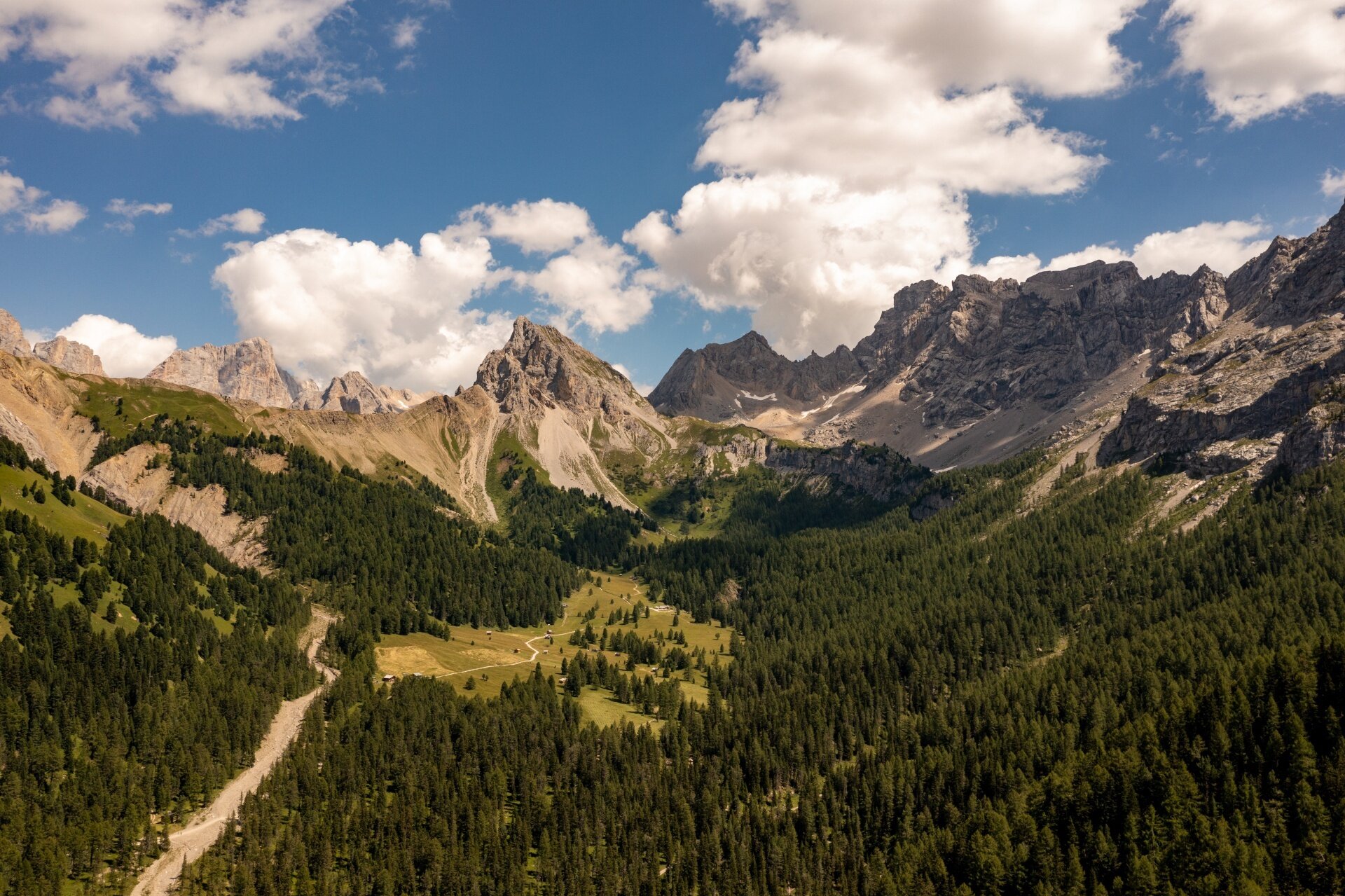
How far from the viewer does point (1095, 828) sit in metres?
119

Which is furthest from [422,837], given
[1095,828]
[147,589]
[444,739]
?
[147,589]

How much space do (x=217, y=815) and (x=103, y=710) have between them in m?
33.3

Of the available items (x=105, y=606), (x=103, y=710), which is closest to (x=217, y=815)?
(x=103, y=710)

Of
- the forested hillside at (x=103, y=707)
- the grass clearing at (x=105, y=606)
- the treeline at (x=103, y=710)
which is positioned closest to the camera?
the treeline at (x=103, y=710)

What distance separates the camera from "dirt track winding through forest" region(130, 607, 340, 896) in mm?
118125

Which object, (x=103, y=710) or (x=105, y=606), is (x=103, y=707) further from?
(x=105, y=606)

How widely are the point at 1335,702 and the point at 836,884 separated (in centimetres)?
7477

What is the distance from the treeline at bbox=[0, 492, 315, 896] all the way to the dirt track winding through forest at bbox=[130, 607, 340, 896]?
7.12 feet

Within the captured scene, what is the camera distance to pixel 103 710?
493ft

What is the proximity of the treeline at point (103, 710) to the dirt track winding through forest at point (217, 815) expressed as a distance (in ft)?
7.12

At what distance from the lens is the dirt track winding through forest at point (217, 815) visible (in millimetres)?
118125

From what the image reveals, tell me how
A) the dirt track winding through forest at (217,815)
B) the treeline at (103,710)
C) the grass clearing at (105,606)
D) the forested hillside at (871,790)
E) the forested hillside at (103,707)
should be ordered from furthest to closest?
the grass clearing at (105,606), the forested hillside at (103,707), the treeline at (103,710), the dirt track winding through forest at (217,815), the forested hillside at (871,790)

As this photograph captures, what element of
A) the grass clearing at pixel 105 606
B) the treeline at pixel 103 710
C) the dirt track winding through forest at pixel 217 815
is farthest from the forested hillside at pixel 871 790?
the grass clearing at pixel 105 606

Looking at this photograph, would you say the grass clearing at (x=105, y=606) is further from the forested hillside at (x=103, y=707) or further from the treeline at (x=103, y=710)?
the treeline at (x=103, y=710)
